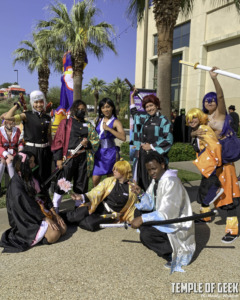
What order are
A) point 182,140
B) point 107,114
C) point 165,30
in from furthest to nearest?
1. point 182,140
2. point 165,30
3. point 107,114

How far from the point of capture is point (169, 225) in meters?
2.60

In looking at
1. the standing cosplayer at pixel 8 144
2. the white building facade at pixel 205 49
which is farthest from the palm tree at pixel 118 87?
the standing cosplayer at pixel 8 144

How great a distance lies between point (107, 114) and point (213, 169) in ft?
5.64

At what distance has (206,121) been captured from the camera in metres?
3.37

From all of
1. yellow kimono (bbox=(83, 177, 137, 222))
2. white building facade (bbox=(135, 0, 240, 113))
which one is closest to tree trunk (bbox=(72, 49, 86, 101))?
white building facade (bbox=(135, 0, 240, 113))

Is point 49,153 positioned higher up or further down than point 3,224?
higher up

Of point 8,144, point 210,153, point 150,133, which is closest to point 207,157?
point 210,153

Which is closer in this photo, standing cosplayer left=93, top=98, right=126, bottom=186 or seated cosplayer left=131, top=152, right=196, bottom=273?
seated cosplayer left=131, top=152, right=196, bottom=273

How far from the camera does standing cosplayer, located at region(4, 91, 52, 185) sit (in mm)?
3922

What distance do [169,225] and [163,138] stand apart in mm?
1410

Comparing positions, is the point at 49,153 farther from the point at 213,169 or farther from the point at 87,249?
the point at 213,169

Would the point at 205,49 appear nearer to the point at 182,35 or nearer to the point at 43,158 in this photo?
the point at 182,35

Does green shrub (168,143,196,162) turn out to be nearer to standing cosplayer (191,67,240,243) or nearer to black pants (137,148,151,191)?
black pants (137,148,151,191)

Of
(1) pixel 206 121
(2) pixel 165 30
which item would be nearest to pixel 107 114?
(1) pixel 206 121
